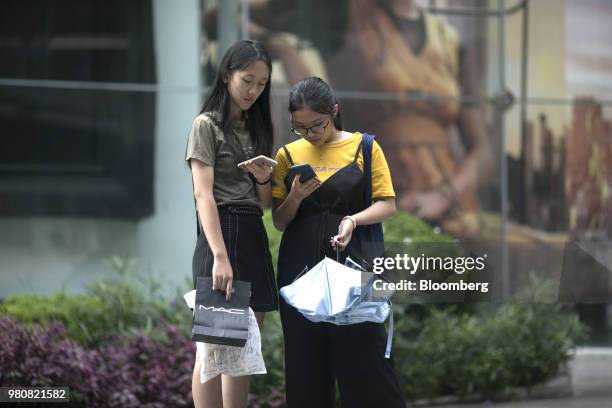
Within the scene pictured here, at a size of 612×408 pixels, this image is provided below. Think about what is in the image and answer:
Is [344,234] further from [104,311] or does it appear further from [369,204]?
[104,311]

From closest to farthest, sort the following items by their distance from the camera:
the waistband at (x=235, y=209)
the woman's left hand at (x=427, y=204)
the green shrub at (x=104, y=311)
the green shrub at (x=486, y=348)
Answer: the waistband at (x=235, y=209)
the green shrub at (x=104, y=311)
the green shrub at (x=486, y=348)
the woman's left hand at (x=427, y=204)

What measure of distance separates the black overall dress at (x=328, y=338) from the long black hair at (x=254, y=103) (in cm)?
15

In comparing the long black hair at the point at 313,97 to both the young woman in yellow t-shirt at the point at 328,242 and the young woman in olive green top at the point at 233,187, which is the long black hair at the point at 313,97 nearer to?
the young woman in yellow t-shirt at the point at 328,242

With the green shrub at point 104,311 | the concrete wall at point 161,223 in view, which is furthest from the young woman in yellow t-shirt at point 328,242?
the concrete wall at point 161,223

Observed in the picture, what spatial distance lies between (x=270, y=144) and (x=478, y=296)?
1247mm

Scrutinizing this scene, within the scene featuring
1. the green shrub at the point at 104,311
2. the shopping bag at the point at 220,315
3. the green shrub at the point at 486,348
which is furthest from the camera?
the green shrub at the point at 486,348

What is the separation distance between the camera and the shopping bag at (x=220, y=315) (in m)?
4.35

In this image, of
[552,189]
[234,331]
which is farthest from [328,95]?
[552,189]

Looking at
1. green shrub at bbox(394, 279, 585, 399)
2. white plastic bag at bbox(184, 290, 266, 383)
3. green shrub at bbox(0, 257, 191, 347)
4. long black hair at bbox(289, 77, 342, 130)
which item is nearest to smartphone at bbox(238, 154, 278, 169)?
long black hair at bbox(289, 77, 342, 130)

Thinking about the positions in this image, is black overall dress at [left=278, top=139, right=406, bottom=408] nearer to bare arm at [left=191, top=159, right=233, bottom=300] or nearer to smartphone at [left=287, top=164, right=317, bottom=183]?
smartphone at [left=287, top=164, right=317, bottom=183]

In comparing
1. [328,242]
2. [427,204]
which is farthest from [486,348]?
[328,242]

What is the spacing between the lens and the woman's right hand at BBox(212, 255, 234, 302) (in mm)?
4434

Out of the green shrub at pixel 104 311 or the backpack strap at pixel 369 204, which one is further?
the green shrub at pixel 104 311

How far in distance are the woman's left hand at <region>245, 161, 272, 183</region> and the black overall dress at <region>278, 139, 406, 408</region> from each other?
0.75ft
